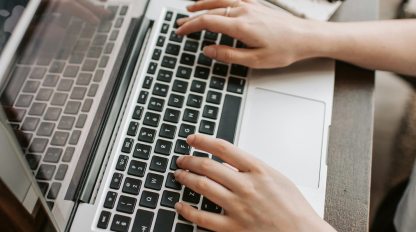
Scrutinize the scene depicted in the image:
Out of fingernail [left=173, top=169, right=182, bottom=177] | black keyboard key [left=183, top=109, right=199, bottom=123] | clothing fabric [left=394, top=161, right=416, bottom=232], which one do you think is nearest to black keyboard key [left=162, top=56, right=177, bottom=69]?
black keyboard key [left=183, top=109, right=199, bottom=123]

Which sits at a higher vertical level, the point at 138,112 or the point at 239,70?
the point at 239,70

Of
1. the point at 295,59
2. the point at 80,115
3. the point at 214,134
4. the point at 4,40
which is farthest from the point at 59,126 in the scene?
the point at 295,59

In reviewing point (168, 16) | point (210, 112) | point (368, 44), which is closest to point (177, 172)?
point (210, 112)

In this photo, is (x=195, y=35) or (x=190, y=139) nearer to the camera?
(x=190, y=139)

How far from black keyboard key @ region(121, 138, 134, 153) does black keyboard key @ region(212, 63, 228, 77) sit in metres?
0.21

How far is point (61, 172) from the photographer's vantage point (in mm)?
390

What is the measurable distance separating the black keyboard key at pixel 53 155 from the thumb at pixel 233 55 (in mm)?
318

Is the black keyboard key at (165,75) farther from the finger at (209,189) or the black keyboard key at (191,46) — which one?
the finger at (209,189)

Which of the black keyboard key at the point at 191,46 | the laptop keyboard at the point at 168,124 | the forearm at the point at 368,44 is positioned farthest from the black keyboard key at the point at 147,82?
the forearm at the point at 368,44

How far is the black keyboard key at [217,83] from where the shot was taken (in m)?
0.52

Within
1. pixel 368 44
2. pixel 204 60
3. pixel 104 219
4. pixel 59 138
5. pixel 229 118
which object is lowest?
pixel 104 219

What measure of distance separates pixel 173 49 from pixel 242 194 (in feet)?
1.04

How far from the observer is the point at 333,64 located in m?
0.55

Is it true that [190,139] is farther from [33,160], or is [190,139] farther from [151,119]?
[33,160]
